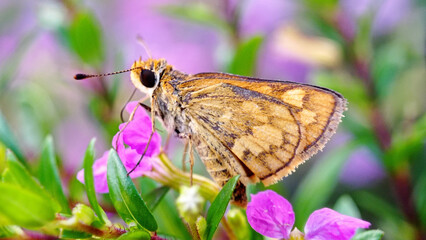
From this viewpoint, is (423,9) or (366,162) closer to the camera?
(423,9)

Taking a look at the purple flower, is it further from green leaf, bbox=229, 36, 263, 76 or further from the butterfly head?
green leaf, bbox=229, 36, 263, 76

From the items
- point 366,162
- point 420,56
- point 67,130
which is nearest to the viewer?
point 420,56

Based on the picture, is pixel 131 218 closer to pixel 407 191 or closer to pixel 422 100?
pixel 407 191

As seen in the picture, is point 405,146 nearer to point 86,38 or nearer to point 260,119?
point 260,119

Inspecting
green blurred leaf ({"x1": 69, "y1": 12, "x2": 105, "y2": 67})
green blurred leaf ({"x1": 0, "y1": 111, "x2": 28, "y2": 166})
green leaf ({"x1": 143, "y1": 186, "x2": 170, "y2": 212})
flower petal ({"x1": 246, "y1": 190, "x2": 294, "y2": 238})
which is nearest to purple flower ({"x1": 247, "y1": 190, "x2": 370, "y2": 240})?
flower petal ({"x1": 246, "y1": 190, "x2": 294, "y2": 238})

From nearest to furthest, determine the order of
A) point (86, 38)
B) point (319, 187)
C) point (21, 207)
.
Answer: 1. point (21, 207)
2. point (319, 187)
3. point (86, 38)

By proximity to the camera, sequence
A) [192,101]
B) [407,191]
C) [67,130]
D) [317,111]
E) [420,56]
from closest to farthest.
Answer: [317,111] → [192,101] → [407,191] → [420,56] → [67,130]

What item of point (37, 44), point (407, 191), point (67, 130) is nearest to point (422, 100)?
point (407, 191)

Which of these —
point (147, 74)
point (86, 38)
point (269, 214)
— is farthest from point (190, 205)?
point (86, 38)
